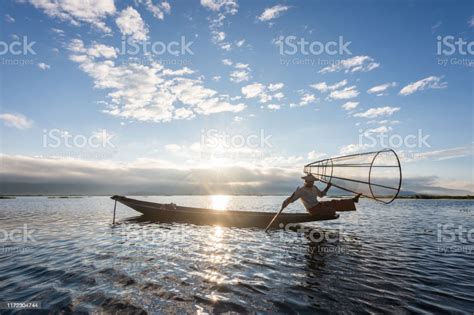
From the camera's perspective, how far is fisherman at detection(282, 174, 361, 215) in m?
15.4

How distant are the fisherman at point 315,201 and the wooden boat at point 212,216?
1642mm

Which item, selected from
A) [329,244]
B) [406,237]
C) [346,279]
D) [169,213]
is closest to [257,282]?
[346,279]

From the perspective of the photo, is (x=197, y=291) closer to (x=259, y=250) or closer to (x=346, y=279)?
(x=346, y=279)

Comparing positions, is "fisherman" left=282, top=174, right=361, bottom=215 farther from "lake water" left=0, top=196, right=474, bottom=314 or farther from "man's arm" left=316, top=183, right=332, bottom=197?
"lake water" left=0, top=196, right=474, bottom=314

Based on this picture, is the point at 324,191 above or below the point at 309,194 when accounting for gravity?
above

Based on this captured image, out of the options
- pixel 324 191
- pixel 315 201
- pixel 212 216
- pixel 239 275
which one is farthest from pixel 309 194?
pixel 212 216

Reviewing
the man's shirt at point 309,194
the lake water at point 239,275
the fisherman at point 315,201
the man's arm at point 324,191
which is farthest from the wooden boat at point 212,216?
the lake water at point 239,275

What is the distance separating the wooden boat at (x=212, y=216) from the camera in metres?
21.1

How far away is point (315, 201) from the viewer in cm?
1594

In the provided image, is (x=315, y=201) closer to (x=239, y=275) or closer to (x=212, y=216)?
(x=239, y=275)

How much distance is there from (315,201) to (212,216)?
1189 cm

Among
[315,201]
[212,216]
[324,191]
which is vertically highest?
[324,191]

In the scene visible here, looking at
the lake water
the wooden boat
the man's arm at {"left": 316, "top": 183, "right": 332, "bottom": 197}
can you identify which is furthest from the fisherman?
the lake water

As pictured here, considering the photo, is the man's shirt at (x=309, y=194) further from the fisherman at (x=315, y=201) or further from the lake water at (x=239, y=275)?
the lake water at (x=239, y=275)
